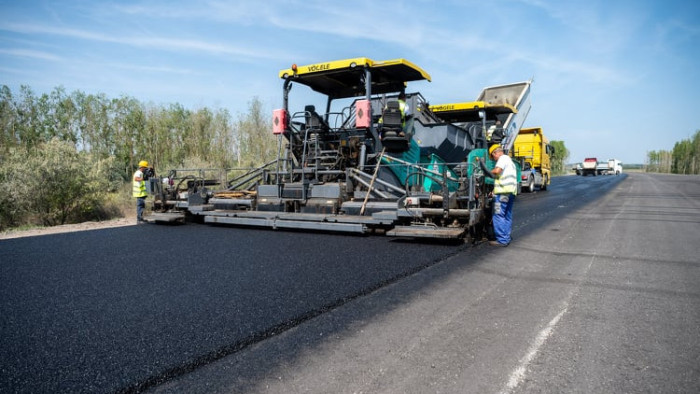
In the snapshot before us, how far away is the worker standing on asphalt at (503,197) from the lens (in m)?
5.58

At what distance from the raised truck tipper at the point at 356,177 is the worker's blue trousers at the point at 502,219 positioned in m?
0.24

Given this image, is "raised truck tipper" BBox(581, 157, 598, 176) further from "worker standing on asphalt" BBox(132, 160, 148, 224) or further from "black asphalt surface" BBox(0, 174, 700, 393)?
"worker standing on asphalt" BBox(132, 160, 148, 224)

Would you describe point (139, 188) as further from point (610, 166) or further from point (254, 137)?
point (610, 166)

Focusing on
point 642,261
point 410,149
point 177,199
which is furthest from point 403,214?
point 177,199

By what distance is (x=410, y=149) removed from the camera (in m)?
7.55

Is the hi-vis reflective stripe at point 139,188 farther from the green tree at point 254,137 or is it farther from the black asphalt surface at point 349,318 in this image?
the green tree at point 254,137

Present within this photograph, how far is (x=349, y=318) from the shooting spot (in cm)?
296

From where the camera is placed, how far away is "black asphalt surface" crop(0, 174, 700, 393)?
214 centimetres

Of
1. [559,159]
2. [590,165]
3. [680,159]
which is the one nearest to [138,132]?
[590,165]

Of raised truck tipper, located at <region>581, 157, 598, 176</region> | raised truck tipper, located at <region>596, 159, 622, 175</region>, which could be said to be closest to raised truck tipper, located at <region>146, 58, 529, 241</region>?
raised truck tipper, located at <region>581, 157, 598, 176</region>

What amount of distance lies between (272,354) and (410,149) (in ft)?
18.6

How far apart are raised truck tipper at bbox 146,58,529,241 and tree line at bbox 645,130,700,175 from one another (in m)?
75.4

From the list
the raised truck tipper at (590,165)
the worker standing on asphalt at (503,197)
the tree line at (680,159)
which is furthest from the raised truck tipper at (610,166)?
the worker standing on asphalt at (503,197)

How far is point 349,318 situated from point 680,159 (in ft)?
297
